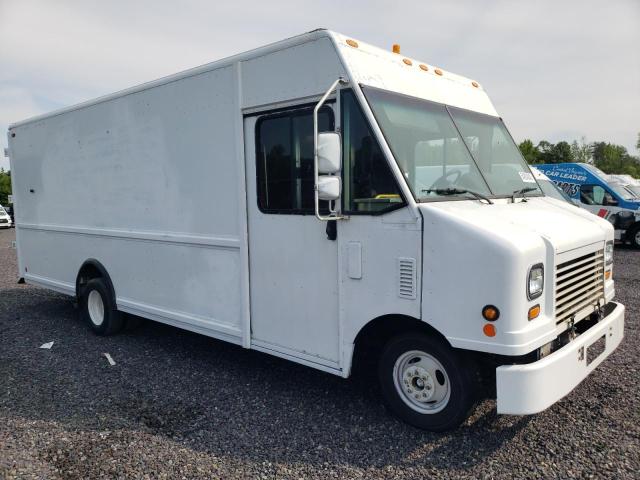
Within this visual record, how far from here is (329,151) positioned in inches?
132

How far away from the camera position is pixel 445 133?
402 cm

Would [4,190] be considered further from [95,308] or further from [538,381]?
[538,381]

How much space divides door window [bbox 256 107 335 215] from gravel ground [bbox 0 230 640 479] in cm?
163

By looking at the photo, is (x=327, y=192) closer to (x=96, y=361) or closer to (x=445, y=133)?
(x=445, y=133)

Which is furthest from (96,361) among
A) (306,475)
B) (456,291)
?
(456,291)

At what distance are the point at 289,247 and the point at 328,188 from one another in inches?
32.9

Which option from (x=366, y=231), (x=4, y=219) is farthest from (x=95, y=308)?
(x=4, y=219)

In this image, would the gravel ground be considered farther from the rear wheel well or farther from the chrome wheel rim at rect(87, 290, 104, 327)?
the chrome wheel rim at rect(87, 290, 104, 327)

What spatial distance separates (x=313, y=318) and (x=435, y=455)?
50.9 inches

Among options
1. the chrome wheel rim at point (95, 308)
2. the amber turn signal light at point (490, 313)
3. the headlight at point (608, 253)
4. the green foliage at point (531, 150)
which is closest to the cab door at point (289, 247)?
the amber turn signal light at point (490, 313)

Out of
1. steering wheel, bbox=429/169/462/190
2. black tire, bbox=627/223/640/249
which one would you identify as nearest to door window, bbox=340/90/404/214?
steering wheel, bbox=429/169/462/190

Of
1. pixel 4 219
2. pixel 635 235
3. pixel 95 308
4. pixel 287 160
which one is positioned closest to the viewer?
pixel 287 160

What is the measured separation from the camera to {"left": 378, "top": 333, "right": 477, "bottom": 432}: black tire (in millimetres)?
3357

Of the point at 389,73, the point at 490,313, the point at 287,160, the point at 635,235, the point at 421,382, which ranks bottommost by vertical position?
the point at 635,235
